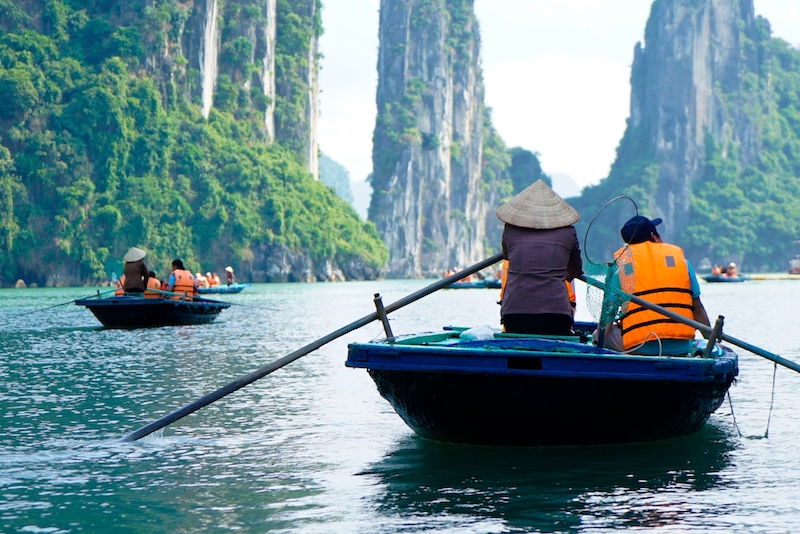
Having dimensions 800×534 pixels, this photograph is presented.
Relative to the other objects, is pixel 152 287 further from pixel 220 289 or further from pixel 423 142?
pixel 423 142

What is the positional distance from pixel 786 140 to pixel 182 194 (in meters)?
87.4

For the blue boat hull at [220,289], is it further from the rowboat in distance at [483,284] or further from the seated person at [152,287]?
the seated person at [152,287]

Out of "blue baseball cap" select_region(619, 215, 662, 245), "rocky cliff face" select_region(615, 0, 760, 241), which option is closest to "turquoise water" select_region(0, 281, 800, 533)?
"blue baseball cap" select_region(619, 215, 662, 245)

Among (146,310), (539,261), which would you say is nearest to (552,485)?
(539,261)

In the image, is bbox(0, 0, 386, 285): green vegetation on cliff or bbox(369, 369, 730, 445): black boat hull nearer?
bbox(369, 369, 730, 445): black boat hull

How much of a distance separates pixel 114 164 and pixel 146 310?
4824 centimetres

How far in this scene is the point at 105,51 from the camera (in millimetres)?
69688

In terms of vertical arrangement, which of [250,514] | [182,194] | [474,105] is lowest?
[250,514]

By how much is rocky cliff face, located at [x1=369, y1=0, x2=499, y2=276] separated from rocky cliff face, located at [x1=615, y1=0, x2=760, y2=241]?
2243cm

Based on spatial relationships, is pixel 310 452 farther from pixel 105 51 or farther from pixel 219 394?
pixel 105 51

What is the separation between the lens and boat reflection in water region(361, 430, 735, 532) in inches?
217

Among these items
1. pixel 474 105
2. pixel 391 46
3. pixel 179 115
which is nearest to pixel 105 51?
pixel 179 115

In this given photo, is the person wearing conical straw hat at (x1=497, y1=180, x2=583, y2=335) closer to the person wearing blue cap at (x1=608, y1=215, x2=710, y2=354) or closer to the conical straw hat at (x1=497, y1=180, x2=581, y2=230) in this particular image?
the conical straw hat at (x1=497, y1=180, x2=581, y2=230)

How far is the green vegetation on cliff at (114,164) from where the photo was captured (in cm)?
6266
